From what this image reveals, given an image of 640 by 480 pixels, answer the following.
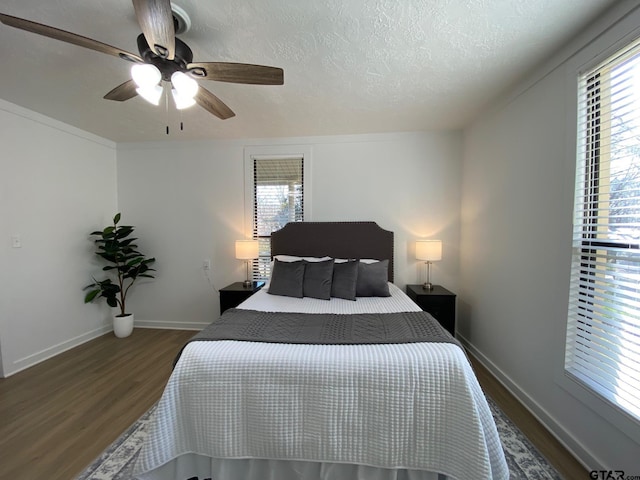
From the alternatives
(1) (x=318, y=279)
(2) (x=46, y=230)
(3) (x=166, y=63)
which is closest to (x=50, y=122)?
(2) (x=46, y=230)

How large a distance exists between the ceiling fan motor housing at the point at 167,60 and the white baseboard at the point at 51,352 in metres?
3.12

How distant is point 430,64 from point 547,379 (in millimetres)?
2396

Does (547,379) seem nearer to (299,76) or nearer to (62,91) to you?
(299,76)

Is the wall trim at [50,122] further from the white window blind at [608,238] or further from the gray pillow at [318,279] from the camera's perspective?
the white window blind at [608,238]

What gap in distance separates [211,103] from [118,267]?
259cm

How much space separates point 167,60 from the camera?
1.41 metres

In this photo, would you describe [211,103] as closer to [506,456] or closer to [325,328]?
[325,328]

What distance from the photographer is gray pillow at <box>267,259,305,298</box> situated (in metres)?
2.53

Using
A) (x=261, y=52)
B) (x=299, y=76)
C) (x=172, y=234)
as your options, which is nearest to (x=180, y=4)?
(x=261, y=52)

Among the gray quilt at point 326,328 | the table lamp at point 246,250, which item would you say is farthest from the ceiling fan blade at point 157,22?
Result: the table lamp at point 246,250

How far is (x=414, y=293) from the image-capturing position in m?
2.82

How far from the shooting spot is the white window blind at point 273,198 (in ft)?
11.0

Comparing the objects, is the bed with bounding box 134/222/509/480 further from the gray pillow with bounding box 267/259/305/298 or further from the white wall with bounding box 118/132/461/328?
the white wall with bounding box 118/132/461/328

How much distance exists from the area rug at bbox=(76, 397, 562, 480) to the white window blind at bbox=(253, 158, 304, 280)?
6.69 ft
